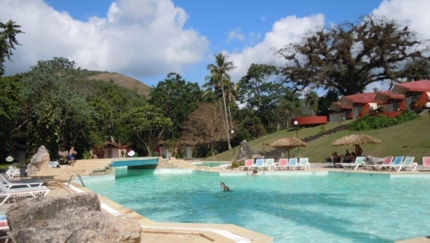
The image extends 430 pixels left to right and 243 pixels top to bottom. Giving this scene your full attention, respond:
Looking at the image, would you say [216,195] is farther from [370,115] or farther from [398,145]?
[370,115]

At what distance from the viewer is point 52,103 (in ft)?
91.0

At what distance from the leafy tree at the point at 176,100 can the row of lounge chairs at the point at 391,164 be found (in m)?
29.5

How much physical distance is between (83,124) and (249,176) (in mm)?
16497

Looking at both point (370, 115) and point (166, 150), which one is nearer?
point (370, 115)

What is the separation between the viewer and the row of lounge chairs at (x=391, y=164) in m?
18.8

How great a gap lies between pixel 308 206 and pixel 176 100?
4097cm

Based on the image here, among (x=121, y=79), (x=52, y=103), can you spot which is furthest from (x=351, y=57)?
(x=121, y=79)

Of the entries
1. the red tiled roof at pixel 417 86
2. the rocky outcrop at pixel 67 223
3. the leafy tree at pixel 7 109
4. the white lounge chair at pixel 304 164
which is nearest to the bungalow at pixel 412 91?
the red tiled roof at pixel 417 86

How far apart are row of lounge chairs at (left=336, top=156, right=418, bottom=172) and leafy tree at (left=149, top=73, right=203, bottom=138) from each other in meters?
29.5

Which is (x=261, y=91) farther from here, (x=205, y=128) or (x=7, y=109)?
(x=7, y=109)

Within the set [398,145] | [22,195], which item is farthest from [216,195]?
[398,145]

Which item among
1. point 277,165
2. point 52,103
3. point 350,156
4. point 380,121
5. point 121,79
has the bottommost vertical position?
point 277,165

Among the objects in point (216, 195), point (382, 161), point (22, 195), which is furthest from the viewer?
point (382, 161)

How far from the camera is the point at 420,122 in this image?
2792 cm
